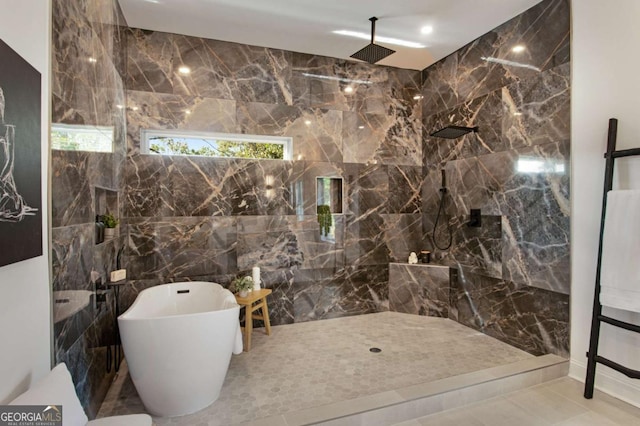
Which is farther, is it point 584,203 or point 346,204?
point 346,204

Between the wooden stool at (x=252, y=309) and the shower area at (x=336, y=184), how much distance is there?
0.17m

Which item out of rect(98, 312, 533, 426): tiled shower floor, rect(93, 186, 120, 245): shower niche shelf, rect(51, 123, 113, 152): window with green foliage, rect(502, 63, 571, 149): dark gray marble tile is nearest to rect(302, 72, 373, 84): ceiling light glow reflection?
rect(502, 63, 571, 149): dark gray marble tile

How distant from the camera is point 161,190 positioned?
133 inches

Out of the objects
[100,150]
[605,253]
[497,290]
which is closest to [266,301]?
[100,150]

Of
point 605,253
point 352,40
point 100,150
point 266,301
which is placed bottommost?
point 266,301

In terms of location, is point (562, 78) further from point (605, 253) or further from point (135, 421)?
point (135, 421)

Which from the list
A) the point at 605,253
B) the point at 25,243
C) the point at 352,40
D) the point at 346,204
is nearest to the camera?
the point at 25,243

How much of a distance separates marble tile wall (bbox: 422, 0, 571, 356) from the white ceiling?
35cm

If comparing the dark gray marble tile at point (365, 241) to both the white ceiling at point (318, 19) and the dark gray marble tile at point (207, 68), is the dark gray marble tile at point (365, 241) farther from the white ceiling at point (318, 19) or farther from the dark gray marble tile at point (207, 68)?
the white ceiling at point (318, 19)

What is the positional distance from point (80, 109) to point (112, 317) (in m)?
1.75

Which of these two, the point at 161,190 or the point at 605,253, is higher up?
the point at 161,190

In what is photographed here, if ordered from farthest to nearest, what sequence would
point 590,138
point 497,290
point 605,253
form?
point 497,290 < point 590,138 < point 605,253

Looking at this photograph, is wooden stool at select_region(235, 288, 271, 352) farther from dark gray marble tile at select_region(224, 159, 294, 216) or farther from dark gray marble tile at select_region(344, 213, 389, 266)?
dark gray marble tile at select_region(344, 213, 389, 266)

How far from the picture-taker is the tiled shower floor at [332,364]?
226 centimetres
